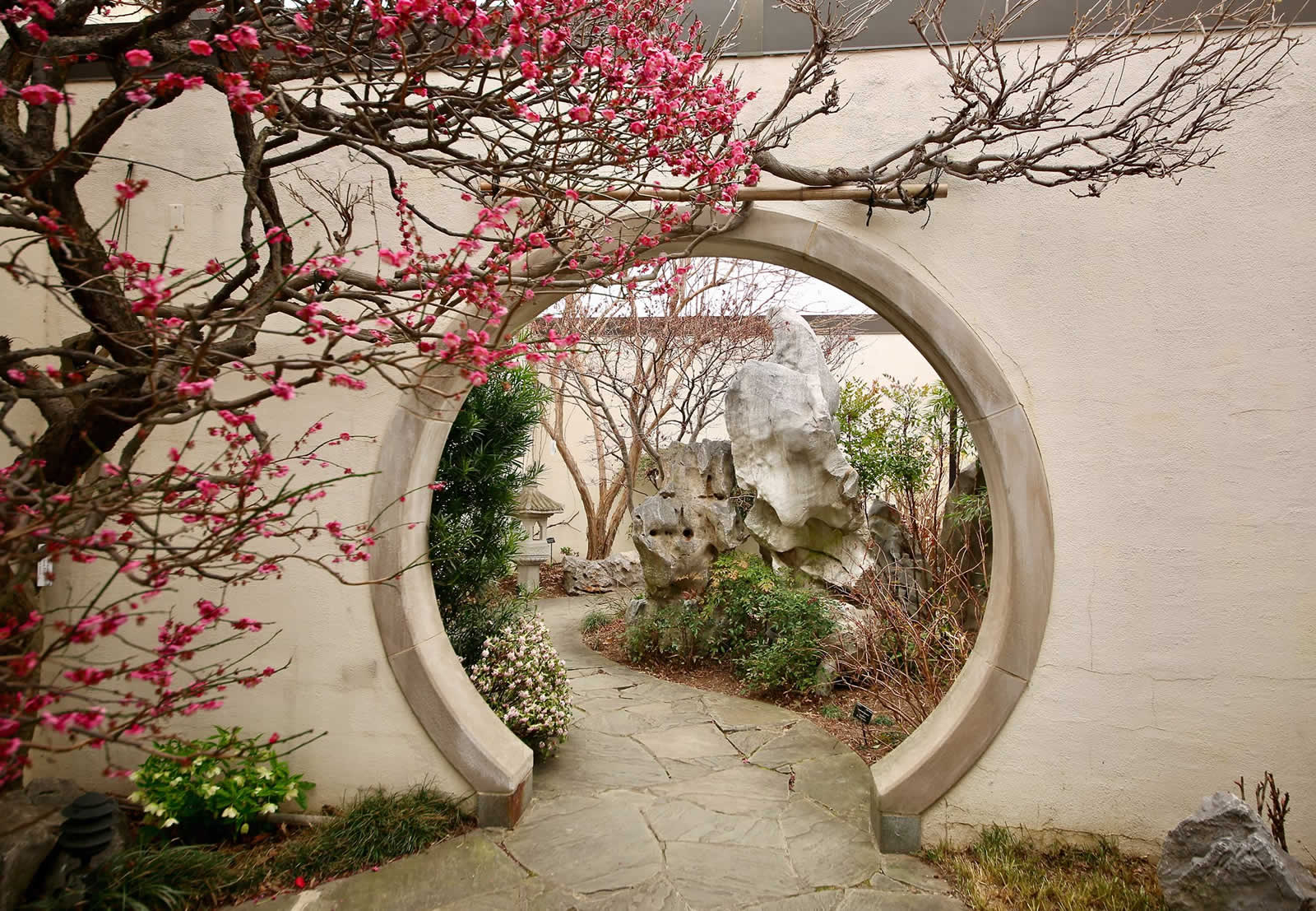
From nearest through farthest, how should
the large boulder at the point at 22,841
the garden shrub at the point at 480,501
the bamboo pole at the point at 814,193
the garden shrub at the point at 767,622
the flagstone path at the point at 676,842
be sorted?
the large boulder at the point at 22,841, the flagstone path at the point at 676,842, the bamboo pole at the point at 814,193, the garden shrub at the point at 480,501, the garden shrub at the point at 767,622

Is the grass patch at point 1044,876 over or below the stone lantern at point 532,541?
below

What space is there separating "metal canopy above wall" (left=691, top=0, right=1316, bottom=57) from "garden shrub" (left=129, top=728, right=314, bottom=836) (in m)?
3.42

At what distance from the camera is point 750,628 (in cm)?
628

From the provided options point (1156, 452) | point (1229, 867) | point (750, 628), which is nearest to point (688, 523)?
point (750, 628)

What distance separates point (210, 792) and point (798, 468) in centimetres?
459

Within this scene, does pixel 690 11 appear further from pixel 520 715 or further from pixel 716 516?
pixel 716 516

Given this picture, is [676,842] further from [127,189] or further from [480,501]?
[127,189]

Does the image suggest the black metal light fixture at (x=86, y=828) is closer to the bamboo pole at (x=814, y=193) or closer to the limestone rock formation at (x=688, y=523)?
the bamboo pole at (x=814, y=193)

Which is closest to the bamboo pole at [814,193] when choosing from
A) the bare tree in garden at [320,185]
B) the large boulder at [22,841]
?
the bare tree in garden at [320,185]

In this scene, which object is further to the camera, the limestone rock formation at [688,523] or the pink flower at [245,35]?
the limestone rock formation at [688,523]

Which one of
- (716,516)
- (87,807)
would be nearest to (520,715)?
(87,807)

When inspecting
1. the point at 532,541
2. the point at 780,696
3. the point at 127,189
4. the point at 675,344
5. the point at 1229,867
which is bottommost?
the point at 780,696

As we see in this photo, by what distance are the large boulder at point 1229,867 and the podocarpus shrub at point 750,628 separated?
2973 mm

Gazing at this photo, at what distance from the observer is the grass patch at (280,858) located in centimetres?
276
